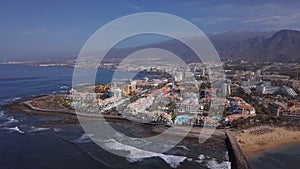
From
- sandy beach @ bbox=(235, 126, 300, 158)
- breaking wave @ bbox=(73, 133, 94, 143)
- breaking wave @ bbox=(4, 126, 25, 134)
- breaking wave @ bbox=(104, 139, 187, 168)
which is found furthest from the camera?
breaking wave @ bbox=(4, 126, 25, 134)

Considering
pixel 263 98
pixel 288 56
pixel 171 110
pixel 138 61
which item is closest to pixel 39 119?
pixel 171 110

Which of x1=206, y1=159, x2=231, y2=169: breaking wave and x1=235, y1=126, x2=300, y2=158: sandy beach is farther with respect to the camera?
x1=235, y1=126, x2=300, y2=158: sandy beach

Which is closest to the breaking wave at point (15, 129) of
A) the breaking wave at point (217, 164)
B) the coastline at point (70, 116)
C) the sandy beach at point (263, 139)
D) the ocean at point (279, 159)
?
the coastline at point (70, 116)

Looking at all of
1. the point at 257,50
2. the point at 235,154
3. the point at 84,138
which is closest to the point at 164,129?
the point at 84,138

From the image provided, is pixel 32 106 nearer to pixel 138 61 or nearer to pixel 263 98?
pixel 263 98

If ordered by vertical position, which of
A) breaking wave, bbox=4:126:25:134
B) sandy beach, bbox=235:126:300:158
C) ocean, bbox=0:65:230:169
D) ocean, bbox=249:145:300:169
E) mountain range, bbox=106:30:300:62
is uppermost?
mountain range, bbox=106:30:300:62

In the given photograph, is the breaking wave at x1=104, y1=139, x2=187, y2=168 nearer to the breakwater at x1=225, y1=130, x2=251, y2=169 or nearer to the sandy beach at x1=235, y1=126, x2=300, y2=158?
the breakwater at x1=225, y1=130, x2=251, y2=169

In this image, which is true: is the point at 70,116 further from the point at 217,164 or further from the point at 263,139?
the point at 263,139

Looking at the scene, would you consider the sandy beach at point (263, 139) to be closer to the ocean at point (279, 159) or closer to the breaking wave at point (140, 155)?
the ocean at point (279, 159)

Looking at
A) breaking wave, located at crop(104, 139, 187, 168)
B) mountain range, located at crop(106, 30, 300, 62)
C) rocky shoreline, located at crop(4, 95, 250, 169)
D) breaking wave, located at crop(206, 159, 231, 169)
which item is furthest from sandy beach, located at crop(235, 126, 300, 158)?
mountain range, located at crop(106, 30, 300, 62)
